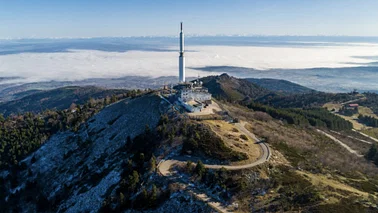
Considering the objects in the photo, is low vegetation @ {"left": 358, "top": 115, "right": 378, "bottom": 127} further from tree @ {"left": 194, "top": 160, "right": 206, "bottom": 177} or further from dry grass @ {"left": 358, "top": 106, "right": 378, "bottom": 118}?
tree @ {"left": 194, "top": 160, "right": 206, "bottom": 177}

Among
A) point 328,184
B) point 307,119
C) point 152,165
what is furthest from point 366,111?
point 152,165

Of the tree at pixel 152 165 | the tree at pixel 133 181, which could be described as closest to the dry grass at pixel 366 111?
the tree at pixel 152 165

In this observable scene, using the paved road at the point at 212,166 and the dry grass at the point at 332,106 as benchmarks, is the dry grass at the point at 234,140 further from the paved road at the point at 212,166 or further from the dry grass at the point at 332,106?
the dry grass at the point at 332,106

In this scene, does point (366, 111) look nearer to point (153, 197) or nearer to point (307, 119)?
point (307, 119)

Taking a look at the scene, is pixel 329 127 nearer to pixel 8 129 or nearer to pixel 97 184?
pixel 97 184

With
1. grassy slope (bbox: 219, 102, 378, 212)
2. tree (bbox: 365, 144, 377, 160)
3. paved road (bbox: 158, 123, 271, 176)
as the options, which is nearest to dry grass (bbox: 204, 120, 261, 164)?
paved road (bbox: 158, 123, 271, 176)

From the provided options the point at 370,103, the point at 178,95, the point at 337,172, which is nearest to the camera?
the point at 337,172

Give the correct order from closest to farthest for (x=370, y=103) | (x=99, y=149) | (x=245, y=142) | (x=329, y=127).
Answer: (x=245, y=142)
(x=99, y=149)
(x=329, y=127)
(x=370, y=103)

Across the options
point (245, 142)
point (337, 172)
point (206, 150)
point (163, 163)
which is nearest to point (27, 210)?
point (163, 163)

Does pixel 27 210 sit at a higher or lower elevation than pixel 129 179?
lower
